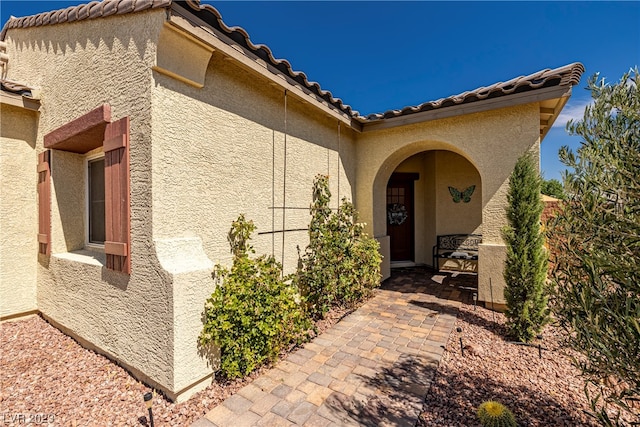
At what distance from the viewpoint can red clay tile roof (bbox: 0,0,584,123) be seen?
4121mm

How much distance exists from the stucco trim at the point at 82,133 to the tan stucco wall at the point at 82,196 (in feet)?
0.66

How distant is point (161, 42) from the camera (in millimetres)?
3906

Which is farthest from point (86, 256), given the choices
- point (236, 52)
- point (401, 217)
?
point (401, 217)

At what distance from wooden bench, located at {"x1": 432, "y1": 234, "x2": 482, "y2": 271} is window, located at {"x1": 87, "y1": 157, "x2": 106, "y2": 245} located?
11.2 meters

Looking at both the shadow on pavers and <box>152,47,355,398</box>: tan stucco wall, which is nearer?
the shadow on pavers

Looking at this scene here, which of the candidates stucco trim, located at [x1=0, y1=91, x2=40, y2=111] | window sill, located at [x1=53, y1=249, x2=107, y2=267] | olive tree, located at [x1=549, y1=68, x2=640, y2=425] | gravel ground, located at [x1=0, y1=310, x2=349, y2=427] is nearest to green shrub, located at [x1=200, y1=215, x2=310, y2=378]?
gravel ground, located at [x1=0, y1=310, x2=349, y2=427]

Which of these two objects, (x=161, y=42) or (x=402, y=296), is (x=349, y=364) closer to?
(x=402, y=296)

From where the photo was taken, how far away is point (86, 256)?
5.59 m

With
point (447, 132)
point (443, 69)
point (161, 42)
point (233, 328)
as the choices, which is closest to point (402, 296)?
point (447, 132)

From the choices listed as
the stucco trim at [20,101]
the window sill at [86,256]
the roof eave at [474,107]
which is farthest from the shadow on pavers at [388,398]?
the stucco trim at [20,101]

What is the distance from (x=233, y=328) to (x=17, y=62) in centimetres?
925

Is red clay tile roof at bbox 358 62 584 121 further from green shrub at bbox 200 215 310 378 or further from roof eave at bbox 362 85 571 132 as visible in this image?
green shrub at bbox 200 215 310 378

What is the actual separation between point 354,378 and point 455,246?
886cm

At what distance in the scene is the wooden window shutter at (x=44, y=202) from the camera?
590 centimetres
